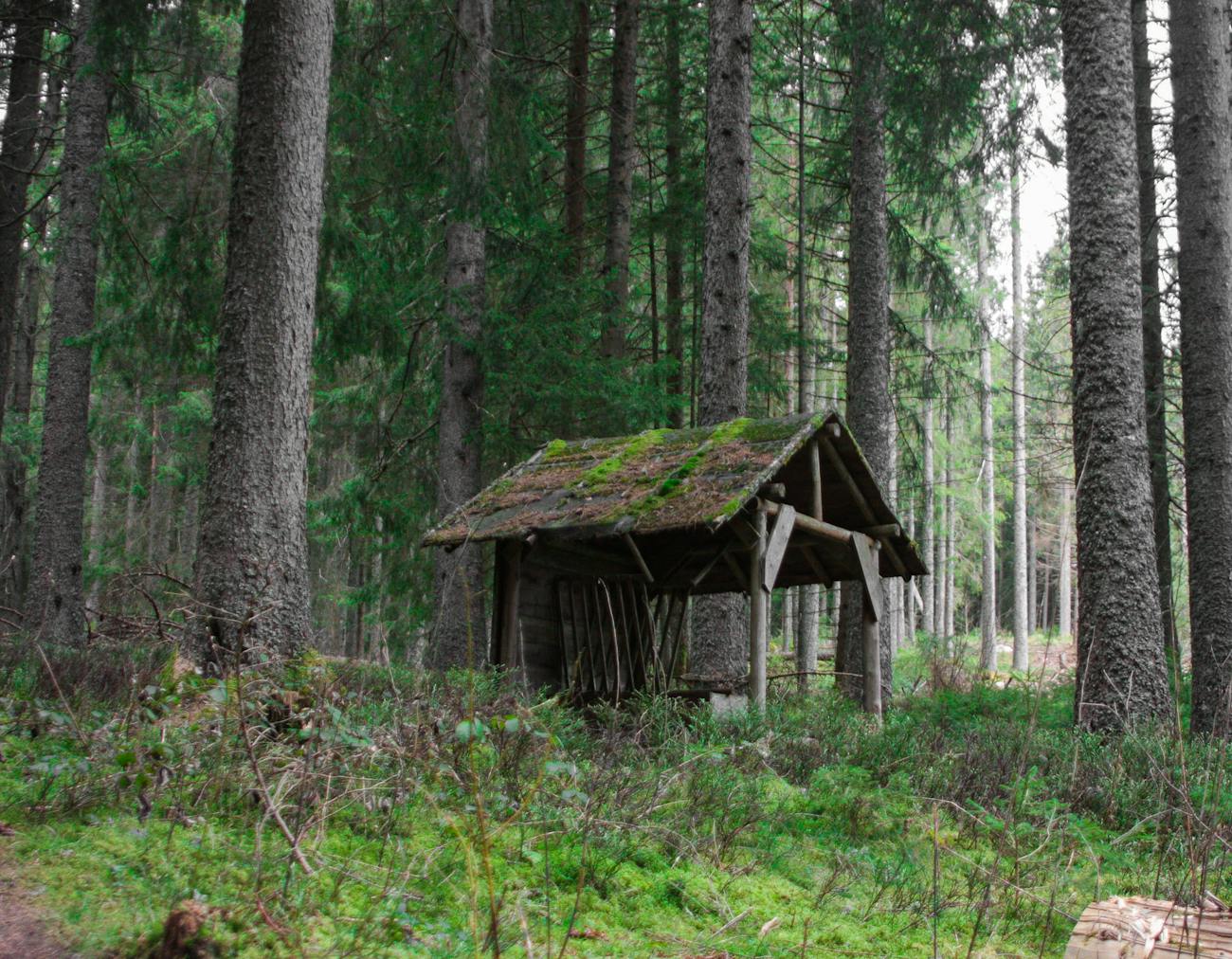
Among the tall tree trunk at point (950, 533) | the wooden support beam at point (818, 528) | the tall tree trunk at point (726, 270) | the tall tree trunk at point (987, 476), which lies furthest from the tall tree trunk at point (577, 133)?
the tall tree trunk at point (950, 533)

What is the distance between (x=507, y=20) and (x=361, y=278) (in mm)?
5732

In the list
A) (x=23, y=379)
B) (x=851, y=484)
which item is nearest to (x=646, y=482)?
(x=851, y=484)

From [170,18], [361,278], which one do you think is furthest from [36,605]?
[170,18]

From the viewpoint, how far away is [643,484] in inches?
396

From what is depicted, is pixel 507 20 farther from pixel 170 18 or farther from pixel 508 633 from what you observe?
pixel 508 633

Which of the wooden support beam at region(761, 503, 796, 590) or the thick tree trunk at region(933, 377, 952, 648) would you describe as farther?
the thick tree trunk at region(933, 377, 952, 648)

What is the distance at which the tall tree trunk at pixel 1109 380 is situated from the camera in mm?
9117

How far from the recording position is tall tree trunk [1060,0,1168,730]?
912 cm

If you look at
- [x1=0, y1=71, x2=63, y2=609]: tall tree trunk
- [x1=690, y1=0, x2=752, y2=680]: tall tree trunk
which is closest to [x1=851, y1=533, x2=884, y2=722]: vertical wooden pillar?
[x1=690, y1=0, x2=752, y2=680]: tall tree trunk

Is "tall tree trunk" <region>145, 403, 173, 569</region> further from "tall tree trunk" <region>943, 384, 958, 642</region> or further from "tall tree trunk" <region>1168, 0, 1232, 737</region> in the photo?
"tall tree trunk" <region>943, 384, 958, 642</region>

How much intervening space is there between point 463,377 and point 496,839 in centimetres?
1147

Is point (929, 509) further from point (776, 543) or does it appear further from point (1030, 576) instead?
point (776, 543)

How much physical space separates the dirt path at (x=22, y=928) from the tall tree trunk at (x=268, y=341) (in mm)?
2984

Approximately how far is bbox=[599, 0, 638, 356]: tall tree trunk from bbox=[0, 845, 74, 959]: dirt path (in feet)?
44.1
